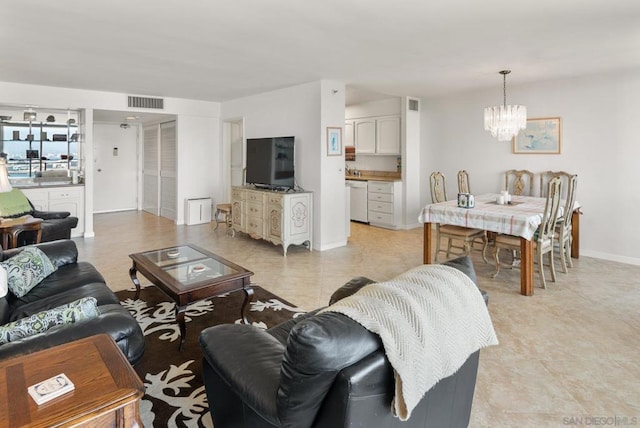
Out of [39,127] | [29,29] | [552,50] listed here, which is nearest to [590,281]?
[552,50]

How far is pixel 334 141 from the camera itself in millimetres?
5488

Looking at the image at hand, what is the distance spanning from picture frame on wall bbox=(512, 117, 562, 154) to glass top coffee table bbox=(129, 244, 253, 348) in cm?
470

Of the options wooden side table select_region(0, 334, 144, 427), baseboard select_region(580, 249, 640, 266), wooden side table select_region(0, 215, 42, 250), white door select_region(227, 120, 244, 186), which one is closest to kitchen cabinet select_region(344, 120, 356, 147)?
white door select_region(227, 120, 244, 186)

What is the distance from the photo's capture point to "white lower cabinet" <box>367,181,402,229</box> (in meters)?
7.03

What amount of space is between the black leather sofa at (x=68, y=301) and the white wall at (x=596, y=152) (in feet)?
18.4

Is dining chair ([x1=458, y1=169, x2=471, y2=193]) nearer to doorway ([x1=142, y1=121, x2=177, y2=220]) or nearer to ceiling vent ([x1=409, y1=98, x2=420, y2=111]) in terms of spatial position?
ceiling vent ([x1=409, y1=98, x2=420, y2=111])

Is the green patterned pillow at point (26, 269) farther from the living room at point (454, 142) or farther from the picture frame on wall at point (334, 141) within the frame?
the picture frame on wall at point (334, 141)

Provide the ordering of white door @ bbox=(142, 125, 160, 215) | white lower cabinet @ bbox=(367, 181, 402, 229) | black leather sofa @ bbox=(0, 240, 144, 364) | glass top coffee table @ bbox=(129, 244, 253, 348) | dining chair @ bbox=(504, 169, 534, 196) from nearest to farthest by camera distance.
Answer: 1. black leather sofa @ bbox=(0, 240, 144, 364)
2. glass top coffee table @ bbox=(129, 244, 253, 348)
3. dining chair @ bbox=(504, 169, 534, 196)
4. white lower cabinet @ bbox=(367, 181, 402, 229)
5. white door @ bbox=(142, 125, 160, 215)

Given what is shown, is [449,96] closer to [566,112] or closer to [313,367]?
[566,112]

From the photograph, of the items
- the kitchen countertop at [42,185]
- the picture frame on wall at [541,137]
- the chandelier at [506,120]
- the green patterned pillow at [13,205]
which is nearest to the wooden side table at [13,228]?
the green patterned pillow at [13,205]

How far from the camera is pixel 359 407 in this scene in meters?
1.12

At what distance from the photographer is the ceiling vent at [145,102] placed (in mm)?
6590

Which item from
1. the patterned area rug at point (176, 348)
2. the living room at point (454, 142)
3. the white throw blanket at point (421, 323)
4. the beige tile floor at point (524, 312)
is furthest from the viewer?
the living room at point (454, 142)

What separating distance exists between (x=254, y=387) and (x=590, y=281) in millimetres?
4156
